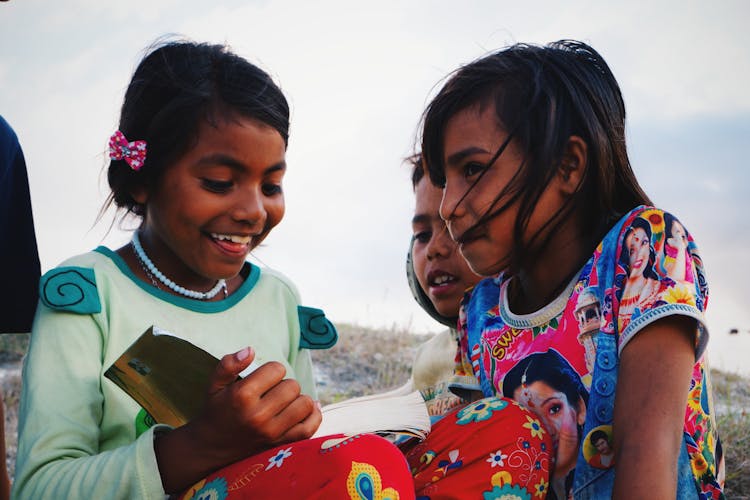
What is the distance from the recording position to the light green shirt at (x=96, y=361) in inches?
67.3

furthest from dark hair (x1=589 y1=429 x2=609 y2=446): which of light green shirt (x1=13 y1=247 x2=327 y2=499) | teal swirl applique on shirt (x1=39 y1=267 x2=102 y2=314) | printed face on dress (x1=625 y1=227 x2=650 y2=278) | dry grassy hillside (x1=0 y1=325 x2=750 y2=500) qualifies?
dry grassy hillside (x1=0 y1=325 x2=750 y2=500)

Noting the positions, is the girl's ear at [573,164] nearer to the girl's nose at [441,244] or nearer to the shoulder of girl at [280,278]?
the girl's nose at [441,244]

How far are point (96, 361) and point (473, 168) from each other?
116 cm

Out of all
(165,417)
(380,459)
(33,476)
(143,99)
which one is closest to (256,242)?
(143,99)

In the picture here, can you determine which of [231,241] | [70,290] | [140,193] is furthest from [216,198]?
[70,290]

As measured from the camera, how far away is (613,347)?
→ 1.73 metres

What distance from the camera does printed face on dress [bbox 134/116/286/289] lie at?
7.12ft

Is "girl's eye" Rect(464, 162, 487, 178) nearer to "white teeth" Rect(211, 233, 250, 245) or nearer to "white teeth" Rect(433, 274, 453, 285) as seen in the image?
"white teeth" Rect(211, 233, 250, 245)

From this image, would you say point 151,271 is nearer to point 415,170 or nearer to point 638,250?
point 415,170

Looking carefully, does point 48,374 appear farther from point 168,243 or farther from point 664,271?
point 664,271

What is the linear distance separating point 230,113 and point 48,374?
2.97 ft

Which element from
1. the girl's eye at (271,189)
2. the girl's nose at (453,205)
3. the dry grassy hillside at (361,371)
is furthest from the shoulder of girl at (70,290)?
the dry grassy hillside at (361,371)

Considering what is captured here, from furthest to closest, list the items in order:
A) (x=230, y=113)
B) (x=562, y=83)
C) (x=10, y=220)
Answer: (x=10, y=220), (x=230, y=113), (x=562, y=83)

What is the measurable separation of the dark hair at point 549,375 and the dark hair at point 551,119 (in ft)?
0.94
